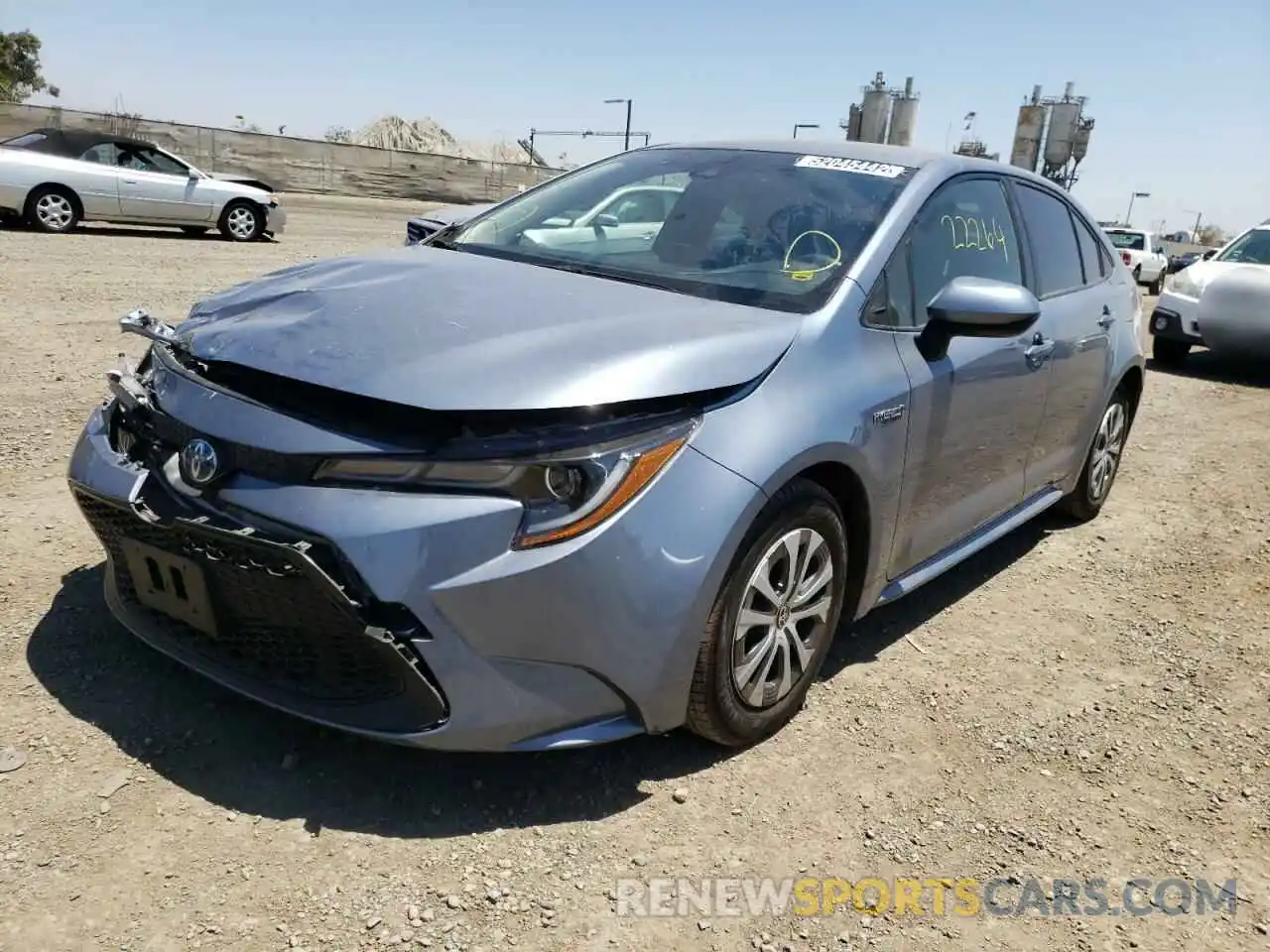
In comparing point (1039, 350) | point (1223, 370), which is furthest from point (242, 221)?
point (1039, 350)

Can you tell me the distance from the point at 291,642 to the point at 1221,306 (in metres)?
9.83

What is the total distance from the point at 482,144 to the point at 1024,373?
104 meters

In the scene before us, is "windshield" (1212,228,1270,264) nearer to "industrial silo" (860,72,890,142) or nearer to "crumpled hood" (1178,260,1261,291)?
"crumpled hood" (1178,260,1261,291)

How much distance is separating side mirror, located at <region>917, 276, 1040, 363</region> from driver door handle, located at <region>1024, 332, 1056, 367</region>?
0.63m

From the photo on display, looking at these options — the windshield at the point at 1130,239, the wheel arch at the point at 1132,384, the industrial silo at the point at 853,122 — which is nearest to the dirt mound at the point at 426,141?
the industrial silo at the point at 853,122

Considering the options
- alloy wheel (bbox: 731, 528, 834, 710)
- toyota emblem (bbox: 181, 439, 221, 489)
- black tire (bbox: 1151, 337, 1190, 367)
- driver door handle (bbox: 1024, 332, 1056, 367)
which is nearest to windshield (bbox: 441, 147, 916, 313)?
alloy wheel (bbox: 731, 528, 834, 710)

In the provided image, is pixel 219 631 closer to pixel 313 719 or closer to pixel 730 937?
pixel 313 719

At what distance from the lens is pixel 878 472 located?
2.83 metres

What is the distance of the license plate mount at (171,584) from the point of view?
228 cm

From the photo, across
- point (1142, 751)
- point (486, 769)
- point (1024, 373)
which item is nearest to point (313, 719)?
point (486, 769)

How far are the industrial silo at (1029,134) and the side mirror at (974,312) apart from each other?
219 ft

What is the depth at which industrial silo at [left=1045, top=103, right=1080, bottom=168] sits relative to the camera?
6241cm

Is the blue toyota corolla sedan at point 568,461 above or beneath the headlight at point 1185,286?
beneath

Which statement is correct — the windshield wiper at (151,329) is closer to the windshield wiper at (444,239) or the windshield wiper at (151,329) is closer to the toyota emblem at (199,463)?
the toyota emblem at (199,463)
